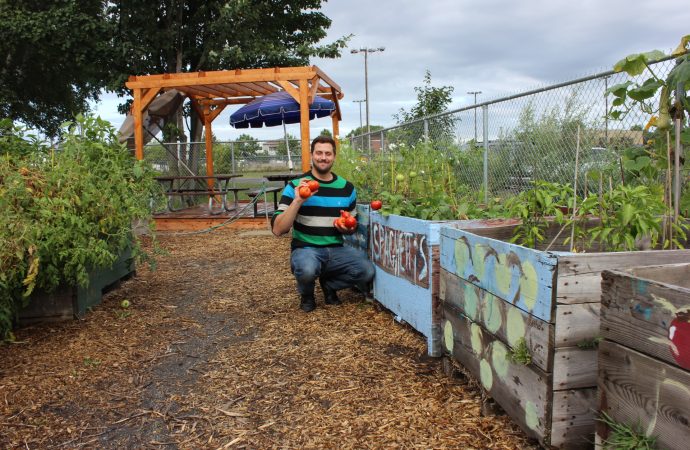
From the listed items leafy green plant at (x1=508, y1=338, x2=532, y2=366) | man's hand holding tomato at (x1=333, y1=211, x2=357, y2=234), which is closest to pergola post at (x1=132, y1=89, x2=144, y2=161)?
man's hand holding tomato at (x1=333, y1=211, x2=357, y2=234)

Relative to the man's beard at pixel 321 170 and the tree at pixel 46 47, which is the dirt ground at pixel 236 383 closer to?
the man's beard at pixel 321 170

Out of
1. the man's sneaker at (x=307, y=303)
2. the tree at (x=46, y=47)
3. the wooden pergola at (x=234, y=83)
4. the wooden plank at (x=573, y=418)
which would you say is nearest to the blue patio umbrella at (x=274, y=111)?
the wooden pergola at (x=234, y=83)

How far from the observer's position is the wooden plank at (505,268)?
71.2 inches

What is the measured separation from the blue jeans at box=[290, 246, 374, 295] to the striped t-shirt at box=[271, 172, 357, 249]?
76 mm

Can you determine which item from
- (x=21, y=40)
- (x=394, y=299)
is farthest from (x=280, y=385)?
(x=21, y=40)

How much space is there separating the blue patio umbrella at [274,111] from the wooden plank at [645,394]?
9.84 m

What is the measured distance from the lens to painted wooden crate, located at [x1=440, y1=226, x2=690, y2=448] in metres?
1.76

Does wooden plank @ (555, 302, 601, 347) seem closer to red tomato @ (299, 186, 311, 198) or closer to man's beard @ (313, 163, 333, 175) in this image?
red tomato @ (299, 186, 311, 198)

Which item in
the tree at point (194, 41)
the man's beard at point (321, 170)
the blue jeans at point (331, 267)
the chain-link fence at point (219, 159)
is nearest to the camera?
the blue jeans at point (331, 267)

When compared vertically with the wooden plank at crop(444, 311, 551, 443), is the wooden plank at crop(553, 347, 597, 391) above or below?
above

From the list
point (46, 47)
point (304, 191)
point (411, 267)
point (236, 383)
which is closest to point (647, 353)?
point (411, 267)

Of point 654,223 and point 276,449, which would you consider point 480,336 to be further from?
point 276,449

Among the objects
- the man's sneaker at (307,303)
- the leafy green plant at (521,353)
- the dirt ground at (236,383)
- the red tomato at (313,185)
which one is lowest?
the dirt ground at (236,383)

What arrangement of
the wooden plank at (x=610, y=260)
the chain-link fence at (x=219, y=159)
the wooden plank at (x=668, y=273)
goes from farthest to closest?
the chain-link fence at (x=219, y=159) → the wooden plank at (x=610, y=260) → the wooden plank at (x=668, y=273)
